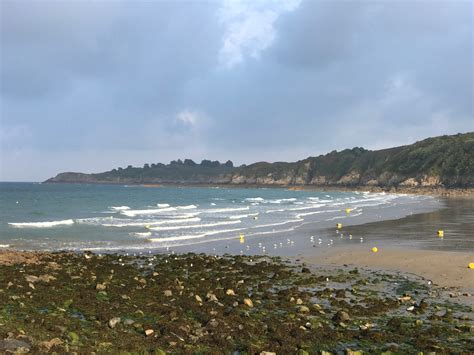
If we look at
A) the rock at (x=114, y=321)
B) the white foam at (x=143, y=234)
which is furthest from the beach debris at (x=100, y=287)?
the white foam at (x=143, y=234)

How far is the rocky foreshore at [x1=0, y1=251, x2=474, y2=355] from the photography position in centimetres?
1017

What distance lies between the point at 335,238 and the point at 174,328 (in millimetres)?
23662

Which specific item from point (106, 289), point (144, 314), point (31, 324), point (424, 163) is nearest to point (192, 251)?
point (106, 289)

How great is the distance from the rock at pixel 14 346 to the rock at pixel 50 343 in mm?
276

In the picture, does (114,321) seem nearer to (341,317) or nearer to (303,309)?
(303,309)

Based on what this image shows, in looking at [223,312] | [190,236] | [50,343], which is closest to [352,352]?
[223,312]

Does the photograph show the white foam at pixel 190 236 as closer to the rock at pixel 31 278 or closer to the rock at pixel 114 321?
the rock at pixel 31 278

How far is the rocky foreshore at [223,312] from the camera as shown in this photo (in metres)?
10.2

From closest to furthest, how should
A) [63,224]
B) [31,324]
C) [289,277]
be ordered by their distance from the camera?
[31,324] < [289,277] < [63,224]

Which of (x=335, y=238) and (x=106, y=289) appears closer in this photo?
(x=106, y=289)

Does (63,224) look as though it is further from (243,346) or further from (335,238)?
(243,346)

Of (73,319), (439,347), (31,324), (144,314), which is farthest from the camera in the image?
(144,314)

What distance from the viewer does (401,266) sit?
21438 millimetres

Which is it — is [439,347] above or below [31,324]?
below
